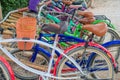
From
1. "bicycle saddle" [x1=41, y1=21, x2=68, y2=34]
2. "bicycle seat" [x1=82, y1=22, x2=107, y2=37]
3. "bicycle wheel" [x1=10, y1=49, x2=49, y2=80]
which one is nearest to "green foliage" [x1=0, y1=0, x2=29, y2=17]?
"bicycle wheel" [x1=10, y1=49, x2=49, y2=80]

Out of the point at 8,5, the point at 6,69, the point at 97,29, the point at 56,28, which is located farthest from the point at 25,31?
the point at 8,5

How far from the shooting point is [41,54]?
4.35 metres

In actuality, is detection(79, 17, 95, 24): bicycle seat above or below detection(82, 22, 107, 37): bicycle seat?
above

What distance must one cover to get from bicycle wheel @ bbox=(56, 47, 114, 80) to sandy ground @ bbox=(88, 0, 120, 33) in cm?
359

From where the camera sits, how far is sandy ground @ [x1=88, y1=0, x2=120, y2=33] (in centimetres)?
837

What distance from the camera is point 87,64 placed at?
4.21 m

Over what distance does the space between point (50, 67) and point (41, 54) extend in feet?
1.59

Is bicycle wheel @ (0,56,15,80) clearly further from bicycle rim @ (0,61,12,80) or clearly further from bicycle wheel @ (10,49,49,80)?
bicycle wheel @ (10,49,49,80)

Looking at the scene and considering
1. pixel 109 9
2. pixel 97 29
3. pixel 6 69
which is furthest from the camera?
pixel 109 9

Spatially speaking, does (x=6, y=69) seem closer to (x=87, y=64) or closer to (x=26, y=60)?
(x=26, y=60)

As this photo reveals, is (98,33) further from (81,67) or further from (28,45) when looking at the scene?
(28,45)

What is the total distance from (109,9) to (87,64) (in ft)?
17.9

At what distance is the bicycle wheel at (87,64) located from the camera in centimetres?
394

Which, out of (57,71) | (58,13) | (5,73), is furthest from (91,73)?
(58,13)
